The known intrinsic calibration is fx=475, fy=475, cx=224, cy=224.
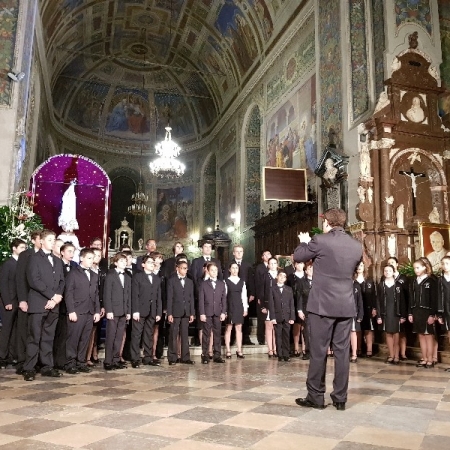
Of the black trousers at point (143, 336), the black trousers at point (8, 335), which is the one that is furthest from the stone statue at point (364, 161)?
the black trousers at point (8, 335)

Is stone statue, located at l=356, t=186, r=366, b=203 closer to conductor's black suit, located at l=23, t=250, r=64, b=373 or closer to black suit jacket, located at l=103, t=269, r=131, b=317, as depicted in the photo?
black suit jacket, located at l=103, t=269, r=131, b=317

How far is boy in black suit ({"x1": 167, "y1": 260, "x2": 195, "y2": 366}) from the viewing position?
7352mm

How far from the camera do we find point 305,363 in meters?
7.43

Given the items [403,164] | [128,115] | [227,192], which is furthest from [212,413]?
[128,115]

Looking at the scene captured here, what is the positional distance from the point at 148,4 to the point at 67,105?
7083 millimetres

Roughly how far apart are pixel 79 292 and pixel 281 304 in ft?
11.5

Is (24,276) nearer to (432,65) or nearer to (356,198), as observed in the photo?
(356,198)

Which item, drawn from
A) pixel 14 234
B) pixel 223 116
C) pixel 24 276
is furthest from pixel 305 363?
pixel 223 116

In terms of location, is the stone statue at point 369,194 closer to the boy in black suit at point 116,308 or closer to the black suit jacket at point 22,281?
the boy in black suit at point 116,308

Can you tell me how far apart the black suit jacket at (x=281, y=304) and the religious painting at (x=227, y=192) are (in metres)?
13.3

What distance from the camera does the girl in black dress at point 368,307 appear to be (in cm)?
862

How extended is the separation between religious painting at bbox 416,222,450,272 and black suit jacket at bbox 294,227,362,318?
21.1 ft

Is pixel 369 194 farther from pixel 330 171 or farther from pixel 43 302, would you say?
pixel 43 302

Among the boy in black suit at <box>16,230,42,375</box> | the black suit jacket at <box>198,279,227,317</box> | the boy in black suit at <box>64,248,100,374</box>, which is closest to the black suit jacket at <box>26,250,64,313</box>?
the boy in black suit at <box>16,230,42,375</box>
